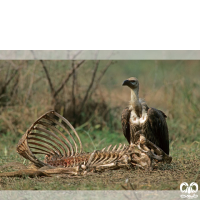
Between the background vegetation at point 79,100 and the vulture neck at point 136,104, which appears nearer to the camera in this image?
the vulture neck at point 136,104

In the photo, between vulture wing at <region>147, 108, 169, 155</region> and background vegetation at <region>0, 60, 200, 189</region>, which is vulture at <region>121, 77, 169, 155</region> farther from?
background vegetation at <region>0, 60, 200, 189</region>

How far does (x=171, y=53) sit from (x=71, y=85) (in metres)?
2.81

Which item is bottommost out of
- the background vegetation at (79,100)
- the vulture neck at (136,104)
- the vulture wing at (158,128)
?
the vulture wing at (158,128)

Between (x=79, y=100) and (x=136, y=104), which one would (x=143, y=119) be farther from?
(x=79, y=100)

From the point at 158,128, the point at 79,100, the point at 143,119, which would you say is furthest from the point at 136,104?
the point at 79,100

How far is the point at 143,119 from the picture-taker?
4.12 m

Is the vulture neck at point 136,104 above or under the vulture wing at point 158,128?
above

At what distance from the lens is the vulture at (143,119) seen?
161 inches

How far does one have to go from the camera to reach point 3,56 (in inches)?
216

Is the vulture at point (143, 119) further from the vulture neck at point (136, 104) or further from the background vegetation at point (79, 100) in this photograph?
the background vegetation at point (79, 100)

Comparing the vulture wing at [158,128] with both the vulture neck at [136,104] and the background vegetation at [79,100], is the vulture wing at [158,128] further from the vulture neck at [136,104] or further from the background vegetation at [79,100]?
the background vegetation at [79,100]

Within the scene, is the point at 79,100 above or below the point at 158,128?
above

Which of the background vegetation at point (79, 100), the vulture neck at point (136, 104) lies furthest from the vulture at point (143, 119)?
the background vegetation at point (79, 100)

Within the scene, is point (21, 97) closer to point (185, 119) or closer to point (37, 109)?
point (37, 109)
